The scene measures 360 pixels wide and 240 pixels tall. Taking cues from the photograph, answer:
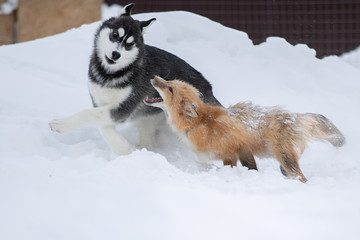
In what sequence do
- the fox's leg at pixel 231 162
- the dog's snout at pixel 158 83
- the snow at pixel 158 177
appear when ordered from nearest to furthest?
the snow at pixel 158 177 → the fox's leg at pixel 231 162 → the dog's snout at pixel 158 83

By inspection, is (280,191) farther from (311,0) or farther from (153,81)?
(311,0)

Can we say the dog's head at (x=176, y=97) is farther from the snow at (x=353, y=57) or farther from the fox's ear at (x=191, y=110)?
the snow at (x=353, y=57)

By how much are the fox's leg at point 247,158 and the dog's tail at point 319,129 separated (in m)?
0.49

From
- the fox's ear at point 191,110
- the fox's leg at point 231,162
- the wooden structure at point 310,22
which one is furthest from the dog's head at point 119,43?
the wooden structure at point 310,22

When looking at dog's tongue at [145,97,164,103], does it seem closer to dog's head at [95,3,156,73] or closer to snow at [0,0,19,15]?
dog's head at [95,3,156,73]

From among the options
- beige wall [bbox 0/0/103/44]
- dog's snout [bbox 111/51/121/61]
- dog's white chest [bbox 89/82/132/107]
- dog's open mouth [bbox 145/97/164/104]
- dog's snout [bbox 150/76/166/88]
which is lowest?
beige wall [bbox 0/0/103/44]

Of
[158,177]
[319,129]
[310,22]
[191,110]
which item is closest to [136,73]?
[191,110]

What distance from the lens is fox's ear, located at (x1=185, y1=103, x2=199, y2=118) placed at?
4.04 m

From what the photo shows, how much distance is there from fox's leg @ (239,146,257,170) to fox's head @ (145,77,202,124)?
0.50 metres

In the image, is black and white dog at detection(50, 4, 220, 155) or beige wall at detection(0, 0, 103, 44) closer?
black and white dog at detection(50, 4, 220, 155)

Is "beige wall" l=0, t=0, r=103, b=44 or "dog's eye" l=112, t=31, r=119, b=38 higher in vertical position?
"dog's eye" l=112, t=31, r=119, b=38

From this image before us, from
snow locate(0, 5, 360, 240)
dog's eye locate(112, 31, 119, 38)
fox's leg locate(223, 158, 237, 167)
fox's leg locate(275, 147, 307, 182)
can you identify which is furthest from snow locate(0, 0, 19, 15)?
fox's leg locate(275, 147, 307, 182)

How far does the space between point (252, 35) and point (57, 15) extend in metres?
3.48

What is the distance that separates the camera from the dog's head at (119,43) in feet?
13.4
